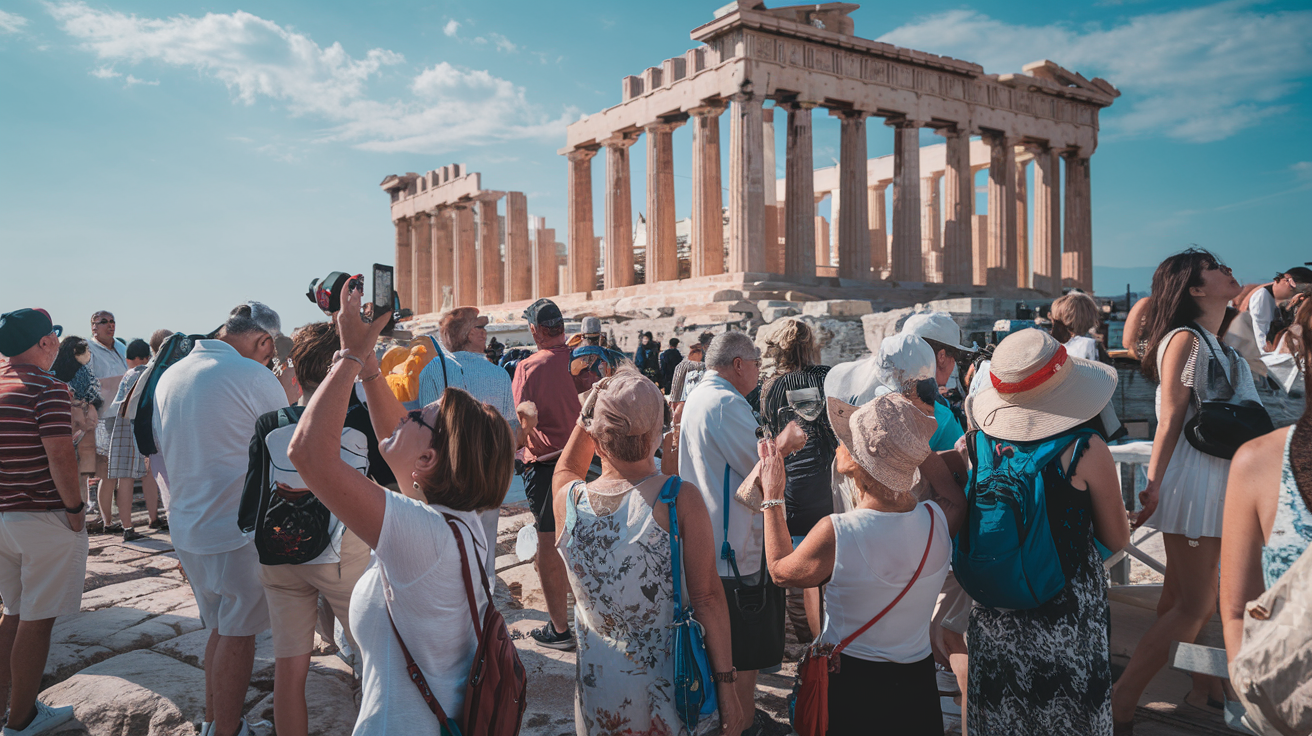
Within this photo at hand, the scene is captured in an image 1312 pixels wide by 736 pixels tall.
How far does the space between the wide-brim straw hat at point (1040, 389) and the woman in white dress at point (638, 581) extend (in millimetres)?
1007

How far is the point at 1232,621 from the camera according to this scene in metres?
1.77

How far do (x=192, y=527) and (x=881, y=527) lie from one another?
2806 millimetres

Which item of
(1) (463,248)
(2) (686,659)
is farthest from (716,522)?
(1) (463,248)

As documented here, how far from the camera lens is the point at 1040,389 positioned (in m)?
2.42

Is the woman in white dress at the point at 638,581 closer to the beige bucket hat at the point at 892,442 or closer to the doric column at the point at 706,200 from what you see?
the beige bucket hat at the point at 892,442

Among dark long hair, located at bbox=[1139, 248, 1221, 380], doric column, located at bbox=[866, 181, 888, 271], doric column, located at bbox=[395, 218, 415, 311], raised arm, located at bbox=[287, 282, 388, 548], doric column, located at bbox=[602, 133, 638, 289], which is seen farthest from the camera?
doric column, located at bbox=[395, 218, 415, 311]

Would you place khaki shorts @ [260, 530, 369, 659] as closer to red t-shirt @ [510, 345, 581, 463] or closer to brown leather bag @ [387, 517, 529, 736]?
brown leather bag @ [387, 517, 529, 736]

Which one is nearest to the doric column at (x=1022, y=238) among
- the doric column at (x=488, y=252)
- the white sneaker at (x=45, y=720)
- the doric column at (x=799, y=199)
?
the doric column at (x=799, y=199)

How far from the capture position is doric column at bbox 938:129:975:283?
2333 centimetres

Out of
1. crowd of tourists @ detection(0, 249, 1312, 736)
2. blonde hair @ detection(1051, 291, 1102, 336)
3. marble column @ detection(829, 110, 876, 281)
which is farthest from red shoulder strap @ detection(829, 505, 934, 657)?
marble column @ detection(829, 110, 876, 281)

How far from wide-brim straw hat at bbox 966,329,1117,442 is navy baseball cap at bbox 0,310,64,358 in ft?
13.7

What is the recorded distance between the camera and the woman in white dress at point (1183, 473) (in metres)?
3.16

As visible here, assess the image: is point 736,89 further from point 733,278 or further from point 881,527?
point 881,527

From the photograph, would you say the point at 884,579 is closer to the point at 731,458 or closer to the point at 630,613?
the point at 630,613
